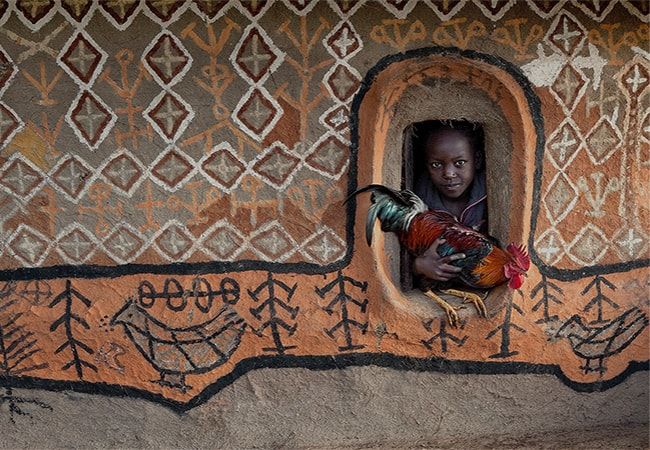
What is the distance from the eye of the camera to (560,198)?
4.35 m

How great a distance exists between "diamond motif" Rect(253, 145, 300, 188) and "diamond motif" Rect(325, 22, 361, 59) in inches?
21.4

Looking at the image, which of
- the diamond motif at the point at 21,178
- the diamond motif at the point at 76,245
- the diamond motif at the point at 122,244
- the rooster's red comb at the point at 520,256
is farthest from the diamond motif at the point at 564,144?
the diamond motif at the point at 21,178

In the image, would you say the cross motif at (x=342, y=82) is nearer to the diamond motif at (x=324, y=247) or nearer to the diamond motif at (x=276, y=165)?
the diamond motif at (x=276, y=165)

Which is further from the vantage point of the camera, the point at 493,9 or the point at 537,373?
the point at 537,373

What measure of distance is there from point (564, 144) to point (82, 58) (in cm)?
239

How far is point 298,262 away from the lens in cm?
432

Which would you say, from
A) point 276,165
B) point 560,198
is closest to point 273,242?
point 276,165

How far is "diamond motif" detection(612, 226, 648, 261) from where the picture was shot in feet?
14.6

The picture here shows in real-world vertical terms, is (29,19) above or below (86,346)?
above

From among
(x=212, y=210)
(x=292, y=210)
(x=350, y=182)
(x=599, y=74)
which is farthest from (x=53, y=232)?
(x=599, y=74)

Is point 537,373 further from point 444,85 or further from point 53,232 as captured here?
point 53,232

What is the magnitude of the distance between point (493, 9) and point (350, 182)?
108 centimetres

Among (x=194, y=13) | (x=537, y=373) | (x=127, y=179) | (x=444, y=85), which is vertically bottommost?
(x=537, y=373)

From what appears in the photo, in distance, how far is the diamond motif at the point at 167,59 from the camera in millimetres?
4160
